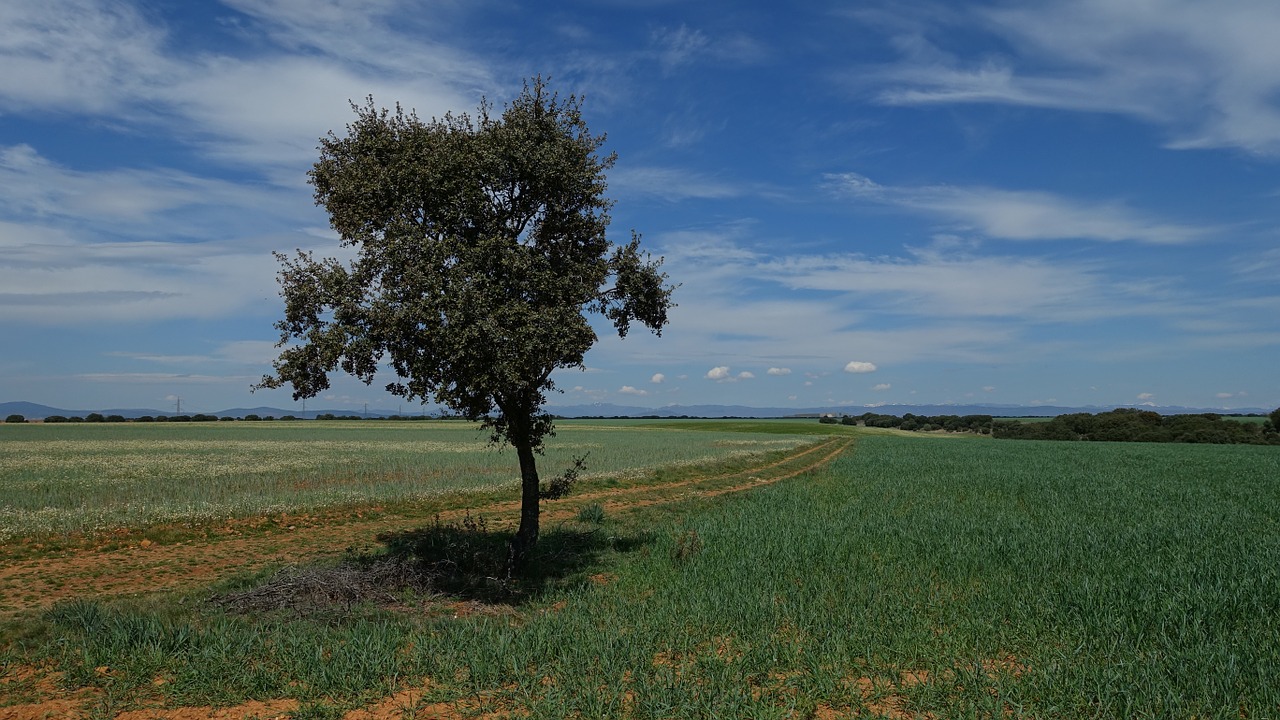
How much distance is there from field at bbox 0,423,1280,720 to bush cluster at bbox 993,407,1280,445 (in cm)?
9751

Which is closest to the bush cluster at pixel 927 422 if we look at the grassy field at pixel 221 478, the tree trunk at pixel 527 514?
the grassy field at pixel 221 478

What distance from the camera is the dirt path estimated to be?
14031mm

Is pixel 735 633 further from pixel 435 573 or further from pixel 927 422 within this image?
pixel 927 422

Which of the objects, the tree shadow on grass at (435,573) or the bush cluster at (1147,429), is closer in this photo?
the tree shadow on grass at (435,573)

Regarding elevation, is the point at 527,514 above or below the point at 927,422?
above

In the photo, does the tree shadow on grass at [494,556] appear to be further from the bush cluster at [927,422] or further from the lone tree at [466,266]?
the bush cluster at [927,422]

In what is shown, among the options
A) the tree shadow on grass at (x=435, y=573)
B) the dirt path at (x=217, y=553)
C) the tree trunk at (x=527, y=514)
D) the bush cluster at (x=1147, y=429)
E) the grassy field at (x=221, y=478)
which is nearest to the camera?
the tree shadow on grass at (x=435, y=573)

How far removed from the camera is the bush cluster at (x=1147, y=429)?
298 ft

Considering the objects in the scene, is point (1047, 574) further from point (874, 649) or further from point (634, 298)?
point (634, 298)

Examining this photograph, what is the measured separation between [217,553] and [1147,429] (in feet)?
400

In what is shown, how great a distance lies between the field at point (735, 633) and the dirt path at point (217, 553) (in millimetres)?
353

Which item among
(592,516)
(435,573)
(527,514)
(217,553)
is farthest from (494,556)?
(217,553)

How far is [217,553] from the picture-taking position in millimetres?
17562

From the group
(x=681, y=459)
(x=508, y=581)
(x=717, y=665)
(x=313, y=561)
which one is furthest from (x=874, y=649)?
(x=681, y=459)
